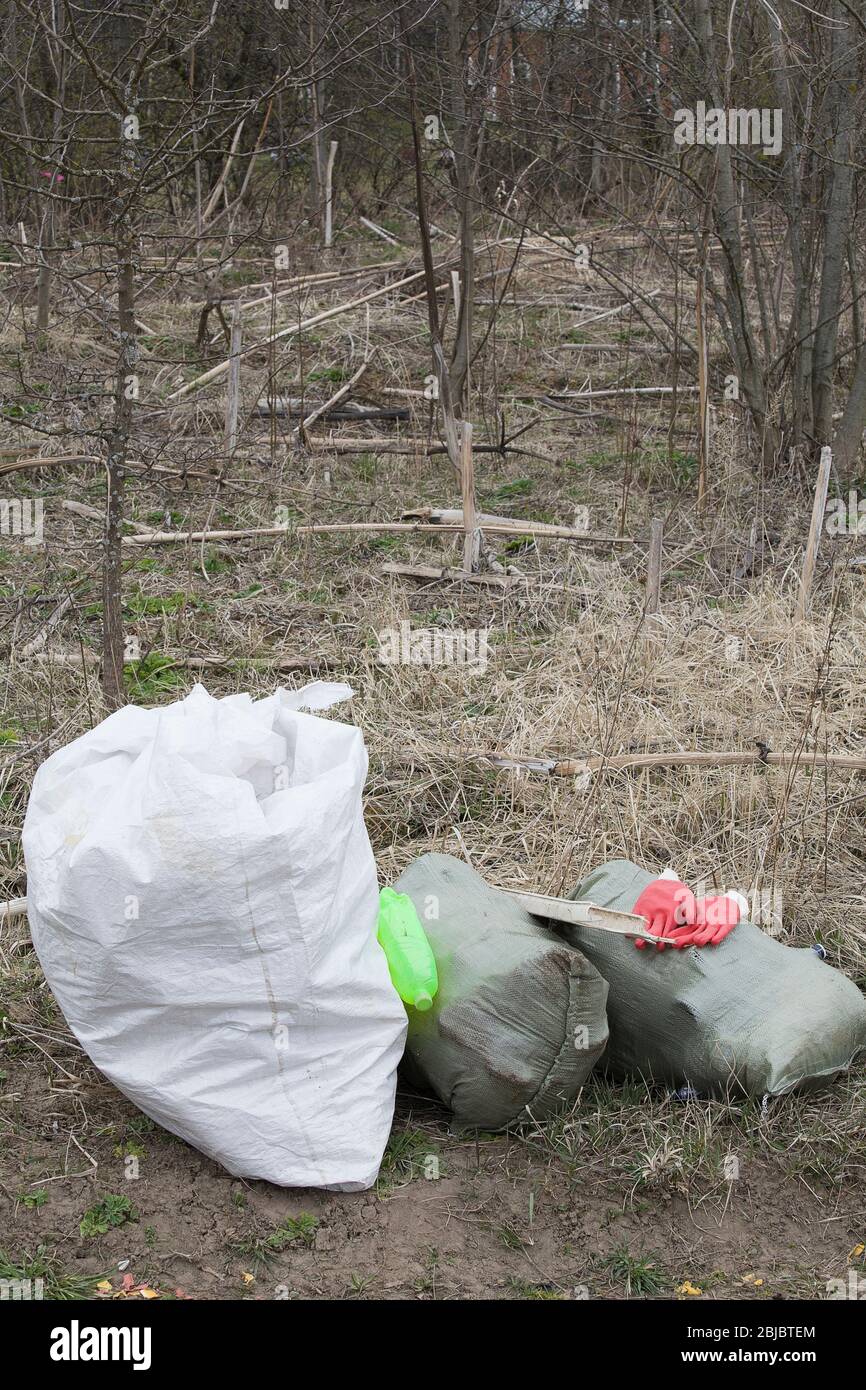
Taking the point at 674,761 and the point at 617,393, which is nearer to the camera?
the point at 674,761

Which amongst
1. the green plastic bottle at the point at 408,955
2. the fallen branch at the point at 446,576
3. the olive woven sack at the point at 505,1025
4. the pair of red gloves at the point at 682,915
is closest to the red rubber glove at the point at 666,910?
the pair of red gloves at the point at 682,915

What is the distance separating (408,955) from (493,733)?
1.60 metres

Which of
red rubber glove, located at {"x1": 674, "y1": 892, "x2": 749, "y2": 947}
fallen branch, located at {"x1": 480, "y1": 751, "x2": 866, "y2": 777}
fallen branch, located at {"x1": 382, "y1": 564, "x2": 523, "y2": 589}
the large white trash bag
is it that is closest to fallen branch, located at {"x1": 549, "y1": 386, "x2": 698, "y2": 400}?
fallen branch, located at {"x1": 382, "y1": 564, "x2": 523, "y2": 589}

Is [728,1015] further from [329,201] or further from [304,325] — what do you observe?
[329,201]

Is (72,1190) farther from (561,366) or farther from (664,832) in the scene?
(561,366)

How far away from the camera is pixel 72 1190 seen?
7.85 ft

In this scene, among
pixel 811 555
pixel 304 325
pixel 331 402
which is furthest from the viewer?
pixel 304 325

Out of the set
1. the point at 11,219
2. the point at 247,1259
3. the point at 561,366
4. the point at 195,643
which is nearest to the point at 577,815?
the point at 247,1259

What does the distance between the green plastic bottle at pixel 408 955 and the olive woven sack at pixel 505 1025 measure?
31mm

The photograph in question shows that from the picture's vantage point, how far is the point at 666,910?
8.93 feet

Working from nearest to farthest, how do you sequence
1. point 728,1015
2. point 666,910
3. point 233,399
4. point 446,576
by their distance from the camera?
point 728,1015
point 666,910
point 446,576
point 233,399

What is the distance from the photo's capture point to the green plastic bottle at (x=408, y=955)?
2.52 meters

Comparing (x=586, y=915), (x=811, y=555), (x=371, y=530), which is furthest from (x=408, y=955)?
(x=371, y=530)

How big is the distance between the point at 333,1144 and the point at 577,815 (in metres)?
1.40
